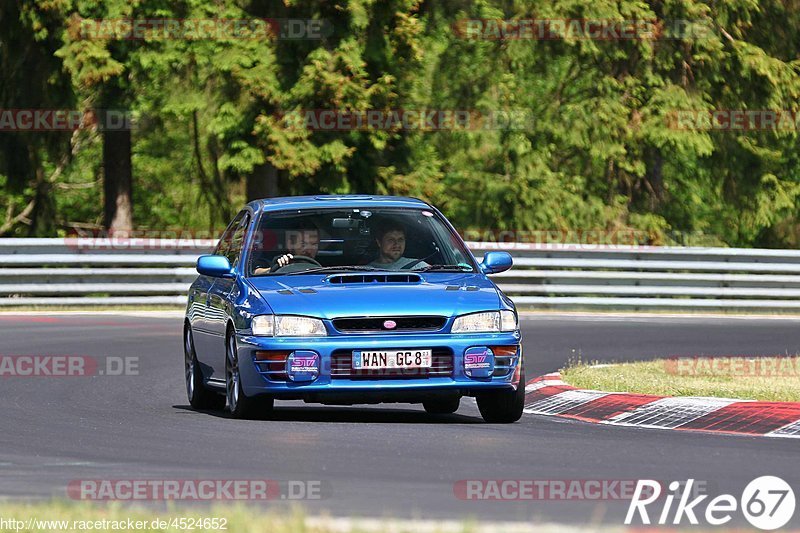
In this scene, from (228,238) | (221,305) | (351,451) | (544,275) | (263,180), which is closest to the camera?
(351,451)

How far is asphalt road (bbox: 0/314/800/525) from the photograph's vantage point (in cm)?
823

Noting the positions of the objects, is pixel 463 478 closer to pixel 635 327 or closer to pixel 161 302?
pixel 635 327

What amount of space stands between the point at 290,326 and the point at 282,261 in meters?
1.14

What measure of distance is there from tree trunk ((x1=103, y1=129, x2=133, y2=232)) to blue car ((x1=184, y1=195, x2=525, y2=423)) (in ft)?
72.3

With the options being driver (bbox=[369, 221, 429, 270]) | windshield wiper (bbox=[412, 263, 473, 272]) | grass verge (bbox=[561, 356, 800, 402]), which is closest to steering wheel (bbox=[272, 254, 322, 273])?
driver (bbox=[369, 221, 429, 270])

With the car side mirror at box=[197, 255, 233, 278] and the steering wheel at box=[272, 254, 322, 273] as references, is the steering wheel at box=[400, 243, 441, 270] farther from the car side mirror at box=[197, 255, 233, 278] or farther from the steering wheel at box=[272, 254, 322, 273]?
the car side mirror at box=[197, 255, 233, 278]

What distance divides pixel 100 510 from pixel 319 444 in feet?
10.1

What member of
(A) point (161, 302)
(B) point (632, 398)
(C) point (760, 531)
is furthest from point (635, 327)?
(C) point (760, 531)

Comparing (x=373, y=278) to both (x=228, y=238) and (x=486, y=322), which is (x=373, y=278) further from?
(x=228, y=238)

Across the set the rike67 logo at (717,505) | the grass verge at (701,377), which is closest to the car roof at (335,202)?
the grass verge at (701,377)

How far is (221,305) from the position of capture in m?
12.6

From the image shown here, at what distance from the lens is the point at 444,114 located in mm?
38969

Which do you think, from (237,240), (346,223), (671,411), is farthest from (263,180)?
(671,411)

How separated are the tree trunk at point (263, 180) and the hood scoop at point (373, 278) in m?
21.0
